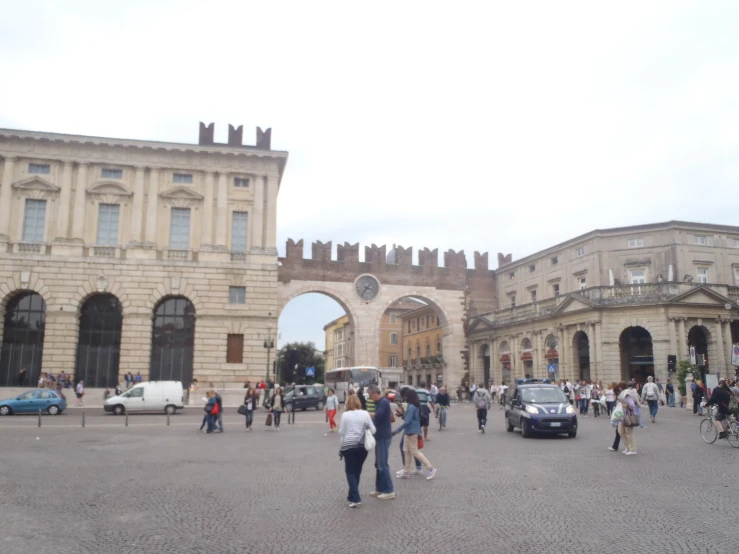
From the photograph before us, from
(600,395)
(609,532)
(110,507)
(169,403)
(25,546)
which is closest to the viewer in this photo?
(25,546)

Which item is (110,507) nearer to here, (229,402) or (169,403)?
(169,403)

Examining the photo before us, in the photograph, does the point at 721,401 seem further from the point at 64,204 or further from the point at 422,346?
the point at 422,346

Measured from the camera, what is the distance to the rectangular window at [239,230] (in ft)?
127

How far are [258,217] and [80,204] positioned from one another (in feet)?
34.5

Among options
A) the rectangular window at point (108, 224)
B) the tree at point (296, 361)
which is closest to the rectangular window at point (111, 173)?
the rectangular window at point (108, 224)

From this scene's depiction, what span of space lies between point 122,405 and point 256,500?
22241 mm

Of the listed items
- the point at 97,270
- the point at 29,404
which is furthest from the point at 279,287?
the point at 29,404

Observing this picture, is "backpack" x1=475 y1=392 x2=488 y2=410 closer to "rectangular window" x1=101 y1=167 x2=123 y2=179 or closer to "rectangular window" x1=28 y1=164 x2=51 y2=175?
"rectangular window" x1=101 y1=167 x2=123 y2=179

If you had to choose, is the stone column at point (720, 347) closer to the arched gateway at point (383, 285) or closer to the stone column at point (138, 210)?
the arched gateway at point (383, 285)

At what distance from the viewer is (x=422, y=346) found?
65000 mm

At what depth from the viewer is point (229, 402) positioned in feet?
117

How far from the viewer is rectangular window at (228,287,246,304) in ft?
124

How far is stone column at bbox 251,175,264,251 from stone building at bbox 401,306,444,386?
22.3 metres

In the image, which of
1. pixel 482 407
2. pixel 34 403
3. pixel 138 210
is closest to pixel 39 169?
pixel 138 210
